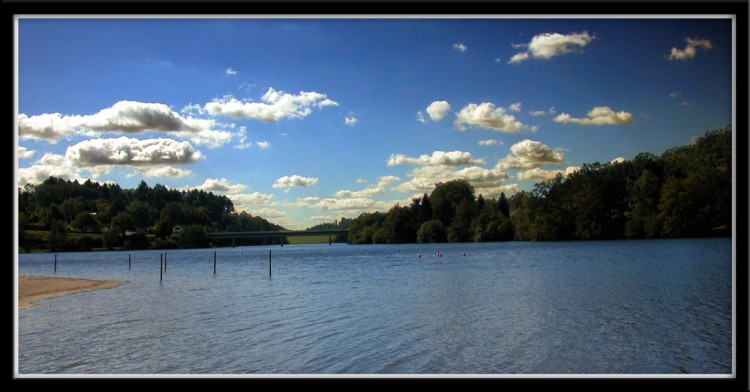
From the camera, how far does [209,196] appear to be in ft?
240

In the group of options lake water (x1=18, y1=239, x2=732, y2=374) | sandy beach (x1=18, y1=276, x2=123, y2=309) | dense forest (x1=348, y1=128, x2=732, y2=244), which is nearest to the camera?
lake water (x1=18, y1=239, x2=732, y2=374)

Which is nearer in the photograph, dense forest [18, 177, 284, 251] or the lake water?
the lake water

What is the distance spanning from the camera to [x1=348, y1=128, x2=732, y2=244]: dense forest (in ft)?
155

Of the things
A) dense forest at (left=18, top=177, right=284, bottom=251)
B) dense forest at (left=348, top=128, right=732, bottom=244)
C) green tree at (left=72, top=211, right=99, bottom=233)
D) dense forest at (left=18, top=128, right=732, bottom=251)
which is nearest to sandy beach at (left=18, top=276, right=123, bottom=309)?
dense forest at (left=18, top=128, right=732, bottom=251)

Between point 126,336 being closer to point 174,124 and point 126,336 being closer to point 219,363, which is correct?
point 219,363

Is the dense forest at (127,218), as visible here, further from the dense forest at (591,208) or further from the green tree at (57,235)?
the dense forest at (591,208)

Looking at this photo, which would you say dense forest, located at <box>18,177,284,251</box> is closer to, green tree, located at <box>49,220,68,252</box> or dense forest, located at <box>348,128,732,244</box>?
green tree, located at <box>49,220,68,252</box>

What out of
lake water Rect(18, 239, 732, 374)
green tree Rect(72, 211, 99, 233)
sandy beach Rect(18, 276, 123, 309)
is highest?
green tree Rect(72, 211, 99, 233)

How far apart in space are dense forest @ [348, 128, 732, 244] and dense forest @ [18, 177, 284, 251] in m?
23.2

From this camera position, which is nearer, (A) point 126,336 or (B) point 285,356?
(B) point 285,356

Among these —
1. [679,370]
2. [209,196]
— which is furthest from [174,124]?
[209,196]

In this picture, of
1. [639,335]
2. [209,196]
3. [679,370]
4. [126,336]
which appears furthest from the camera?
[209,196]

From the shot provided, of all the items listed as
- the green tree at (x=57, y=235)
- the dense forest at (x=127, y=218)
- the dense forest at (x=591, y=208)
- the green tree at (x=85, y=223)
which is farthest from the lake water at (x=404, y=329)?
the green tree at (x=85, y=223)

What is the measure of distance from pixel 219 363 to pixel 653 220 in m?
58.4
